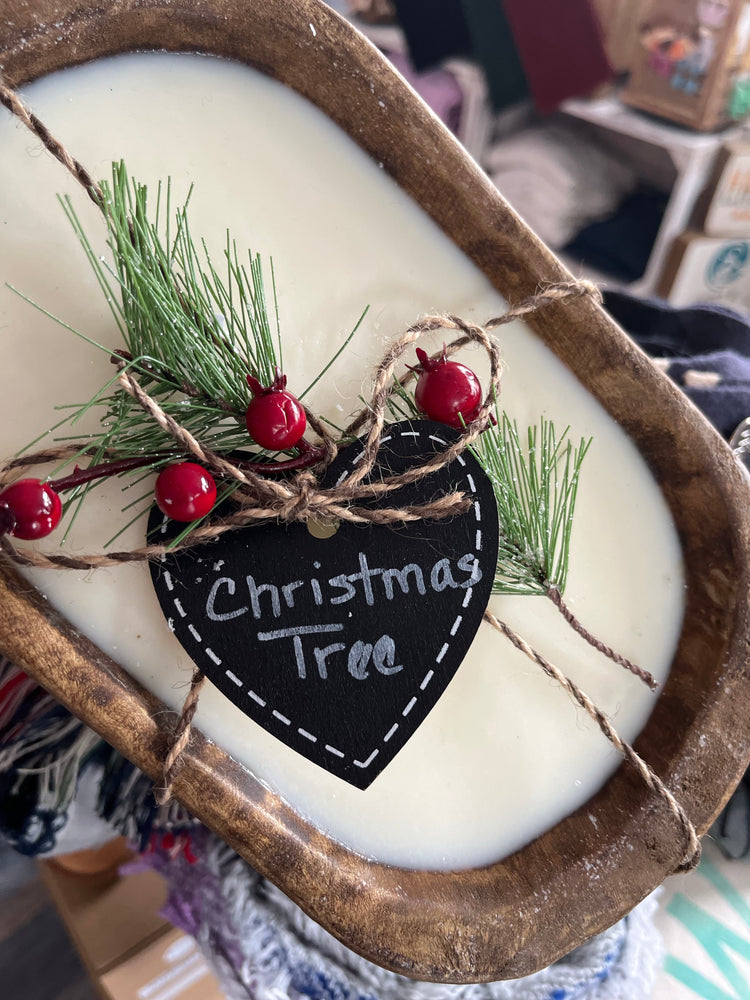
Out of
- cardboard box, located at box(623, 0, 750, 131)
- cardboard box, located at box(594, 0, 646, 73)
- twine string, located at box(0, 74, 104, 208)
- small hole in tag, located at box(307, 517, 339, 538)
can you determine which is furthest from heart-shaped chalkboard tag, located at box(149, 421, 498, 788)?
cardboard box, located at box(594, 0, 646, 73)

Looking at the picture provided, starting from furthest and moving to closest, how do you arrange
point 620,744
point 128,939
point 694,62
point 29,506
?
1. point 694,62
2. point 128,939
3. point 620,744
4. point 29,506

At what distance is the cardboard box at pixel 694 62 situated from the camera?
3.79ft

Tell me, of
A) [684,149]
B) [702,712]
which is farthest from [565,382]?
[684,149]

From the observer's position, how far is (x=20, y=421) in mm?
337

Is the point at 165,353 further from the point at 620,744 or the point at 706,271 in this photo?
the point at 706,271

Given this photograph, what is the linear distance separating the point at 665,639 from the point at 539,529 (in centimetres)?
12

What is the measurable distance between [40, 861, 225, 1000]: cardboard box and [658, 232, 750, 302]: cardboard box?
1.28 m

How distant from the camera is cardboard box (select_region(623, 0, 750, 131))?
1156 millimetres

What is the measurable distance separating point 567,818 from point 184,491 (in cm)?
29

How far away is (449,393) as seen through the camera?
1.14 feet

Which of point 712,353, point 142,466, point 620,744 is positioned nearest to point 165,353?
point 142,466

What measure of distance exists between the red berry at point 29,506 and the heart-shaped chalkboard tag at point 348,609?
0.16ft

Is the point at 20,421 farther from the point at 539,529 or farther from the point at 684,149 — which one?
the point at 684,149

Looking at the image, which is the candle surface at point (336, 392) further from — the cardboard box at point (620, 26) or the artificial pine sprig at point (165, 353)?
the cardboard box at point (620, 26)
